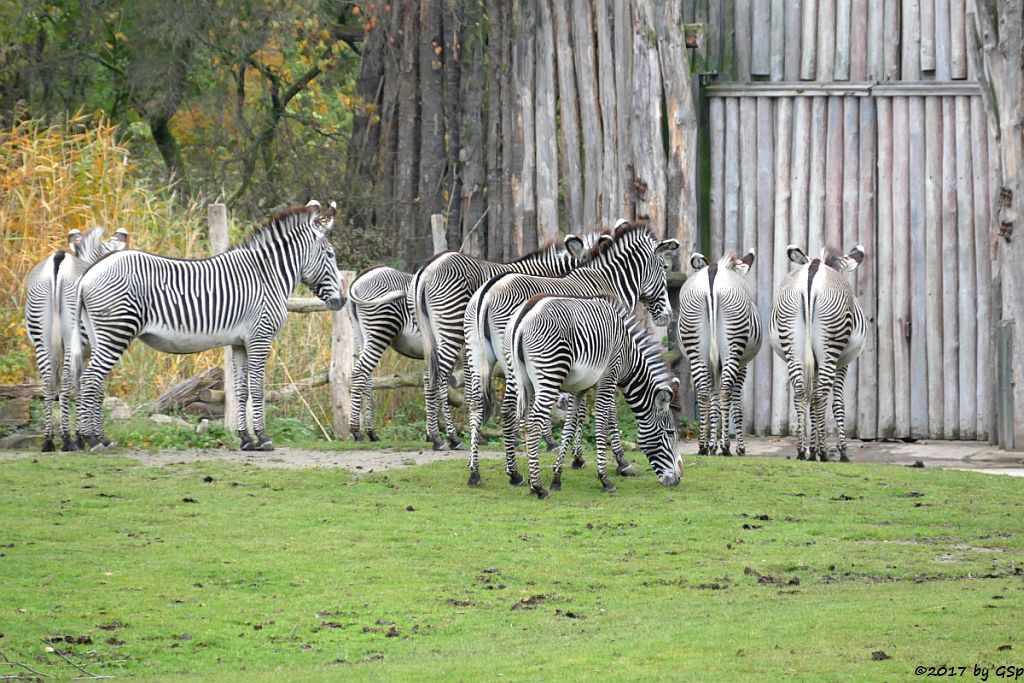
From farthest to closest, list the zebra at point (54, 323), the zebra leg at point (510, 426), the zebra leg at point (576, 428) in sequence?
1. the zebra at point (54, 323)
2. the zebra leg at point (576, 428)
3. the zebra leg at point (510, 426)

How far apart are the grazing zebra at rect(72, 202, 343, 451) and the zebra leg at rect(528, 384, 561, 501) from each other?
408cm

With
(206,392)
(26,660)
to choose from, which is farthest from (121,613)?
(206,392)

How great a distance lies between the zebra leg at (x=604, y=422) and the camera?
39.2 feet

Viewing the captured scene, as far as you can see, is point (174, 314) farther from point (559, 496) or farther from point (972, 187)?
point (972, 187)

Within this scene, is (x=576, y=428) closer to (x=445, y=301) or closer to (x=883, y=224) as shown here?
(x=445, y=301)

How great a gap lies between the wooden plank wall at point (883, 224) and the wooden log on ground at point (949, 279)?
12 millimetres

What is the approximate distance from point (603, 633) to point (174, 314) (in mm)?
7803

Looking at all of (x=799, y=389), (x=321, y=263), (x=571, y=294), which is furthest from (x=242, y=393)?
(x=799, y=389)

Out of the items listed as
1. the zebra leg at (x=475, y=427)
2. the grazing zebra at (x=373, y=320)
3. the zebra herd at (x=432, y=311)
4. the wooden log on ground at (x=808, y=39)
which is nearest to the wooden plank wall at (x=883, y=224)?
the wooden log on ground at (x=808, y=39)

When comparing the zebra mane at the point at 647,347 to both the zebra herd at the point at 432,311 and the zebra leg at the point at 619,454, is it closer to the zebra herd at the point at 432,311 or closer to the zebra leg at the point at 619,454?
the zebra herd at the point at 432,311

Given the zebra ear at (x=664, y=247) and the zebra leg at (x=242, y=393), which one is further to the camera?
the zebra leg at (x=242, y=393)

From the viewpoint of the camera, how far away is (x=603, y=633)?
7.77 metres

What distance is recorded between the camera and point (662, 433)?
1222 centimetres

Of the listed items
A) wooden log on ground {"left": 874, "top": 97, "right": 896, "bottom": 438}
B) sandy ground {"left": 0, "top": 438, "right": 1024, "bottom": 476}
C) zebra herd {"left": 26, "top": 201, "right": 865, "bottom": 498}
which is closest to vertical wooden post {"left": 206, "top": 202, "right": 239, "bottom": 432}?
zebra herd {"left": 26, "top": 201, "right": 865, "bottom": 498}
